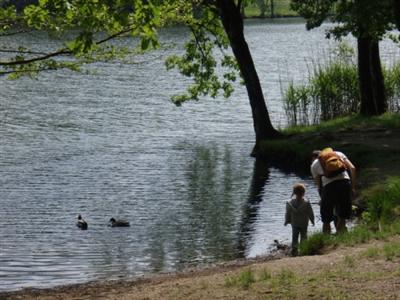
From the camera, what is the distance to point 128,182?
2909 centimetres

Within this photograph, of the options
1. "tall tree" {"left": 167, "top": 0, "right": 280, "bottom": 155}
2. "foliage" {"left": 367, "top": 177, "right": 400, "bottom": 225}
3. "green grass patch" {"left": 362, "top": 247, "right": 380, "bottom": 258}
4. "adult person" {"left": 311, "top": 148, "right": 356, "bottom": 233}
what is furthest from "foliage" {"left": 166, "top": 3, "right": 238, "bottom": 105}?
"green grass patch" {"left": 362, "top": 247, "right": 380, "bottom": 258}

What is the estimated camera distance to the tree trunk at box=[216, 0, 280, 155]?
32219mm

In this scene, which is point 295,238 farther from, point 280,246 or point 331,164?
point 280,246

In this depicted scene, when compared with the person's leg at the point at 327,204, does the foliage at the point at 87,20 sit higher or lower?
higher

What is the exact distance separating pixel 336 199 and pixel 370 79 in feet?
56.4

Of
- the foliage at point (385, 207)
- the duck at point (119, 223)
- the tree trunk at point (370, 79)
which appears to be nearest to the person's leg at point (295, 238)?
the foliage at point (385, 207)

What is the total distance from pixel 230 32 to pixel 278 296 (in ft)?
70.8

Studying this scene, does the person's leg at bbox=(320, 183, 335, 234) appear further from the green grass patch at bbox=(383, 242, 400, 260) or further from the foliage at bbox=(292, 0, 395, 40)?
the foliage at bbox=(292, 0, 395, 40)

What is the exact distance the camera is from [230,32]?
3244 centimetres

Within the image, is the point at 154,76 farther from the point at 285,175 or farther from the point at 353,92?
the point at 285,175

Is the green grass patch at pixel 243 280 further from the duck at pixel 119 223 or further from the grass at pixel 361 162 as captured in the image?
the duck at pixel 119 223

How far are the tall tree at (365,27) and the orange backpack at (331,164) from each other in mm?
12416

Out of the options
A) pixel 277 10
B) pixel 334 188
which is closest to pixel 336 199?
pixel 334 188

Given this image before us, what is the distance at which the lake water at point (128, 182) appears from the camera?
1975cm
